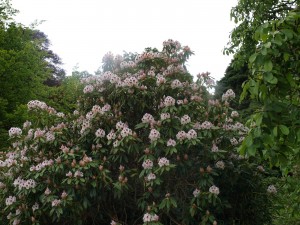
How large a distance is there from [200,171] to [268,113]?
1780 mm

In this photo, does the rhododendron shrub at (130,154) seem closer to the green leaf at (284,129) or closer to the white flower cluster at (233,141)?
the white flower cluster at (233,141)

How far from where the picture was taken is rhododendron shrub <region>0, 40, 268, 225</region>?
4020 millimetres

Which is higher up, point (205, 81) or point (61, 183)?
point (205, 81)

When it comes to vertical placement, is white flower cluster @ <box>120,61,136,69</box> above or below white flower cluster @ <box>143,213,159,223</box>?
above

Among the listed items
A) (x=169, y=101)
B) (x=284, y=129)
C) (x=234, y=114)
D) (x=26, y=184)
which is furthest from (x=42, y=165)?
(x=284, y=129)

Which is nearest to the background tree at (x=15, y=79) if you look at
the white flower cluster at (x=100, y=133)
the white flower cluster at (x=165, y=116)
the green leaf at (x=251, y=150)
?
the white flower cluster at (x=100, y=133)

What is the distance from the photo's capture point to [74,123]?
473 centimetres

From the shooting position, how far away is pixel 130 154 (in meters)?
4.41

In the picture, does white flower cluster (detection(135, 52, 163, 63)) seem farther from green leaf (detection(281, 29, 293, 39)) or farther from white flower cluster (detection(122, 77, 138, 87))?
green leaf (detection(281, 29, 293, 39))

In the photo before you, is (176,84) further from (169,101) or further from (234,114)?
(234,114)

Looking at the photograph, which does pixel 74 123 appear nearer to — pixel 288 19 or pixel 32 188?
pixel 32 188

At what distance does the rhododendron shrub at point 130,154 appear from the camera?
4.02 metres

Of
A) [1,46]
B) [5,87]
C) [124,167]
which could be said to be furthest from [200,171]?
[1,46]

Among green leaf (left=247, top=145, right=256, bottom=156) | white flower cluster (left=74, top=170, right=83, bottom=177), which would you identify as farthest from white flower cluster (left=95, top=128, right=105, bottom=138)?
green leaf (left=247, top=145, right=256, bottom=156)
